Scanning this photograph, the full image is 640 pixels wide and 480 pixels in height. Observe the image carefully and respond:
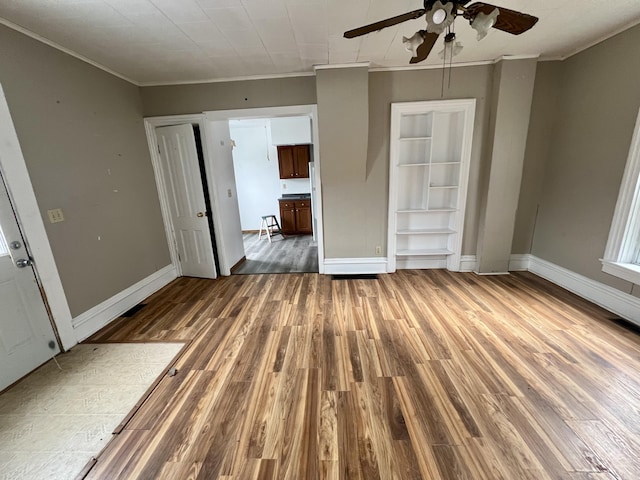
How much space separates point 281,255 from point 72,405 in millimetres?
3276

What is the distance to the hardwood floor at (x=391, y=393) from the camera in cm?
130

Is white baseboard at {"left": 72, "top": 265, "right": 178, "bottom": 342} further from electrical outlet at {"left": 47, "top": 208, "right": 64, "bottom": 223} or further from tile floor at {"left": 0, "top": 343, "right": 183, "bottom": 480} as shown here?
electrical outlet at {"left": 47, "top": 208, "right": 64, "bottom": 223}

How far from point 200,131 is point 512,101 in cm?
386

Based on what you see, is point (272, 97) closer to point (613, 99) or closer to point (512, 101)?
point (512, 101)

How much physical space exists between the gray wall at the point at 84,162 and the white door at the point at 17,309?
0.67 ft

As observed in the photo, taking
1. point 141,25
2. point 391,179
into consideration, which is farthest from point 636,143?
point 141,25

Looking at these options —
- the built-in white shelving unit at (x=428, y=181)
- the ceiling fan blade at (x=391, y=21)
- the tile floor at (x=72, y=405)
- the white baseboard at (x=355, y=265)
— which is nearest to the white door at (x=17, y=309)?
the tile floor at (x=72, y=405)

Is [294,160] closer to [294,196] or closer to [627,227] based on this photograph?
[294,196]

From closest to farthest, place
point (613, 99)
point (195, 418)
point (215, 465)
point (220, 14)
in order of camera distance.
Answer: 1. point (215, 465)
2. point (195, 418)
3. point (220, 14)
4. point (613, 99)

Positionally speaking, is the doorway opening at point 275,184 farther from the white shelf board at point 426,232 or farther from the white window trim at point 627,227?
the white window trim at point 627,227

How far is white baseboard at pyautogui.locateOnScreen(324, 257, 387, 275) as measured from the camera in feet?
12.0

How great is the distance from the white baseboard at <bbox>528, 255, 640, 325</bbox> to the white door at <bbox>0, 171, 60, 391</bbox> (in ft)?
17.0

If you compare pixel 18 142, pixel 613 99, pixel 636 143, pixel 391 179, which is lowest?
pixel 391 179

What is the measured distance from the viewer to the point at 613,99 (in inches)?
96.2
